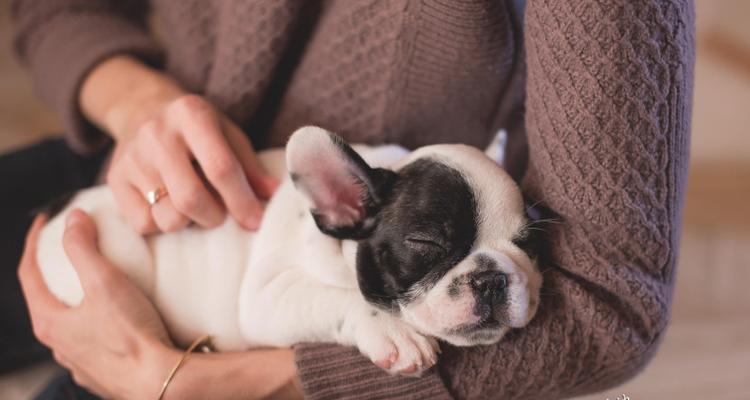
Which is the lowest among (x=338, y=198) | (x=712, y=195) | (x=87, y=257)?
(x=712, y=195)

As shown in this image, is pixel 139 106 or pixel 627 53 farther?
pixel 139 106

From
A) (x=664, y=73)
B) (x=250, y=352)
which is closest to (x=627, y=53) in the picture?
(x=664, y=73)

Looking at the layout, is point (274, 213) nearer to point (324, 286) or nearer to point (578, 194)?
point (324, 286)

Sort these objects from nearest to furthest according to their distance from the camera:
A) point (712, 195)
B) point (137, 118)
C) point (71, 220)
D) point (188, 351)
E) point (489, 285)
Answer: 1. point (489, 285)
2. point (188, 351)
3. point (71, 220)
4. point (137, 118)
5. point (712, 195)

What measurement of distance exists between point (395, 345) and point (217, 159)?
366 mm

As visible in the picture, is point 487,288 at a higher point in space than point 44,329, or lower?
higher

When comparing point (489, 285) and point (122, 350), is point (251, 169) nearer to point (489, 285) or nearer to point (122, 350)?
point (122, 350)

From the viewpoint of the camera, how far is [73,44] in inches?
51.0

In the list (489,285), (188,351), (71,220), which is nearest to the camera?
(489,285)

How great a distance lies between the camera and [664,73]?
786 millimetres

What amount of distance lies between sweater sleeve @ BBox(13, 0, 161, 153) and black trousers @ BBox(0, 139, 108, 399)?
0.08 metres

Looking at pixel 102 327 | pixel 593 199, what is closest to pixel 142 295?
pixel 102 327

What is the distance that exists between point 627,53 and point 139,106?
821 mm

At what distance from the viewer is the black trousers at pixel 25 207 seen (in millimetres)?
1232
